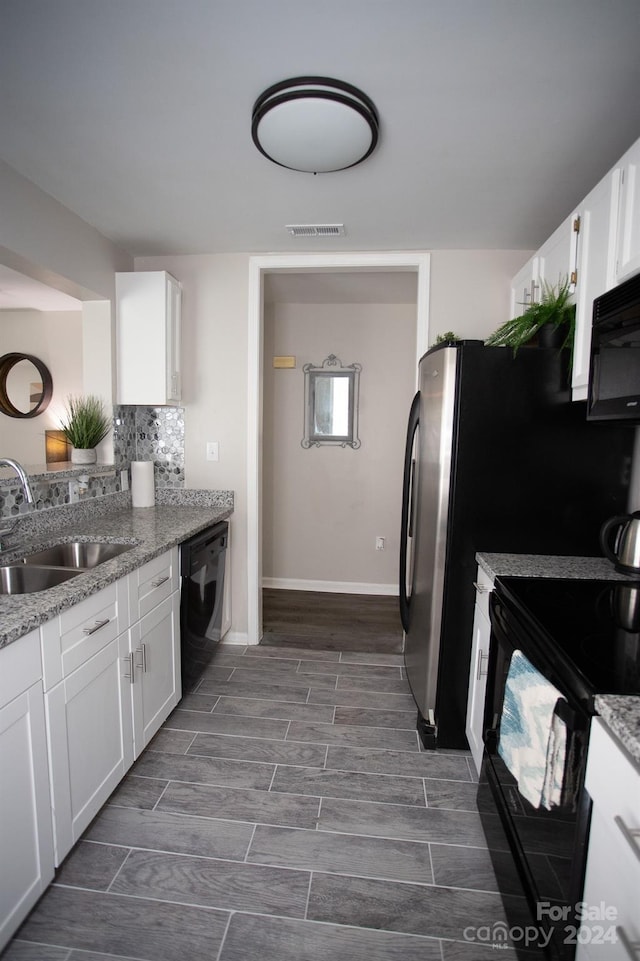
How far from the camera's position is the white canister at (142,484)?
2838mm

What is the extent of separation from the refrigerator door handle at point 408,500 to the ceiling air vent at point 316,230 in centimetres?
97

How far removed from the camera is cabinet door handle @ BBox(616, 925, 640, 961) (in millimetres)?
746

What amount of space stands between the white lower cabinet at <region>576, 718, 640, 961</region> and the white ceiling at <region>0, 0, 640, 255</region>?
1.68 m

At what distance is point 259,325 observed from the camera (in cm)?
292

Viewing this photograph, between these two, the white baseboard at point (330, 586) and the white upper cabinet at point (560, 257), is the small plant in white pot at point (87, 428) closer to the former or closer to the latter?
the white baseboard at point (330, 586)

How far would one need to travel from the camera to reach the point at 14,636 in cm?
117

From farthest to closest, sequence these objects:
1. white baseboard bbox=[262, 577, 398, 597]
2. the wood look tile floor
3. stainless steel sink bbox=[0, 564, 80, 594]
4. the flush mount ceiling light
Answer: white baseboard bbox=[262, 577, 398, 597] → stainless steel sink bbox=[0, 564, 80, 594] → the flush mount ceiling light → the wood look tile floor

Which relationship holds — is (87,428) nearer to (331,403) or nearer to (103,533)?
(103,533)

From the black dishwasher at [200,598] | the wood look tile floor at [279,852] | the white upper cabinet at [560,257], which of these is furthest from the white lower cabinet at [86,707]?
the white upper cabinet at [560,257]

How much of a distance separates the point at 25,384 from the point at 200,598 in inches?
121

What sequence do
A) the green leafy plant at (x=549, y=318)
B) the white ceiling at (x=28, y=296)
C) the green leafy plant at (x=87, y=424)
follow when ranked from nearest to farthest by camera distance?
the green leafy plant at (x=549, y=318), the green leafy plant at (x=87, y=424), the white ceiling at (x=28, y=296)

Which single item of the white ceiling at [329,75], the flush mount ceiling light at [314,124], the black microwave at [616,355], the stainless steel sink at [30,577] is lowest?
the stainless steel sink at [30,577]

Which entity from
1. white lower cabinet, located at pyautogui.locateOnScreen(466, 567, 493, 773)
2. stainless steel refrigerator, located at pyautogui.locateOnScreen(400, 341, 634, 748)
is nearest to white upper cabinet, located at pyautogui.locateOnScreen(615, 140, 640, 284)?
stainless steel refrigerator, located at pyautogui.locateOnScreen(400, 341, 634, 748)

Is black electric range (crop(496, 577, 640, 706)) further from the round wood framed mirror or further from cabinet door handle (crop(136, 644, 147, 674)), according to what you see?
the round wood framed mirror
